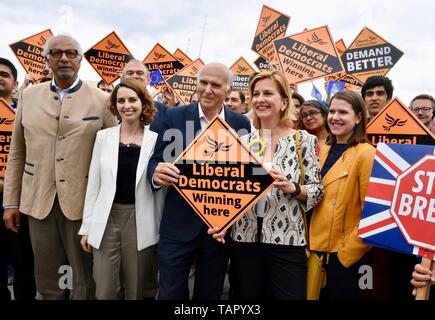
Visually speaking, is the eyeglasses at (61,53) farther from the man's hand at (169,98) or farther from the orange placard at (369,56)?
the orange placard at (369,56)

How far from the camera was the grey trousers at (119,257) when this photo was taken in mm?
2664

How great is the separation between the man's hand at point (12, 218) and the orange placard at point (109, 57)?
12.3 ft

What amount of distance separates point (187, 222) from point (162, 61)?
19.2ft

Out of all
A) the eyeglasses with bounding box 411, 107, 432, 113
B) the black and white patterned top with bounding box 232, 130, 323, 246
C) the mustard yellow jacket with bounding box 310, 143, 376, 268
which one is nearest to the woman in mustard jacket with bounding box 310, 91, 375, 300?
the mustard yellow jacket with bounding box 310, 143, 376, 268

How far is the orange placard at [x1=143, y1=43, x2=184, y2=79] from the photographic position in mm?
7636

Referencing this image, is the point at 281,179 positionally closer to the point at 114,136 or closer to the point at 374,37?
the point at 114,136

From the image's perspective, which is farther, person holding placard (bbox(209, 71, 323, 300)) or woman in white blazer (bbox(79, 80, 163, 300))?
woman in white blazer (bbox(79, 80, 163, 300))

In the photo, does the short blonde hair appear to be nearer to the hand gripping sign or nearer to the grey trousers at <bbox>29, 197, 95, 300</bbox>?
the hand gripping sign

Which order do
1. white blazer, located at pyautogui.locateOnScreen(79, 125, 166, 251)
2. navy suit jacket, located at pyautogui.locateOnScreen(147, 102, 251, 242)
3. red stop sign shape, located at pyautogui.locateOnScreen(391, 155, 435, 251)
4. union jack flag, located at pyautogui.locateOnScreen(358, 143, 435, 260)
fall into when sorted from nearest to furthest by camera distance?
red stop sign shape, located at pyautogui.locateOnScreen(391, 155, 435, 251), union jack flag, located at pyautogui.locateOnScreen(358, 143, 435, 260), navy suit jacket, located at pyautogui.locateOnScreen(147, 102, 251, 242), white blazer, located at pyautogui.locateOnScreen(79, 125, 166, 251)

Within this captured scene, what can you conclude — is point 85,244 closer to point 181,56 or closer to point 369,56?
point 369,56

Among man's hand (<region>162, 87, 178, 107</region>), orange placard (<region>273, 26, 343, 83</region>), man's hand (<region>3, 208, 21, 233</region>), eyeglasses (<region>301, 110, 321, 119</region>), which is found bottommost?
man's hand (<region>3, 208, 21, 233</region>)

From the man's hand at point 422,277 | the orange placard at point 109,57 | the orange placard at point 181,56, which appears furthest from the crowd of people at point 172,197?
the orange placard at point 181,56

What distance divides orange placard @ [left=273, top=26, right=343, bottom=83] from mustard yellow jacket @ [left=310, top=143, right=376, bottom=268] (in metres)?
3.30

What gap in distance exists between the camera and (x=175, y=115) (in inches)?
104
